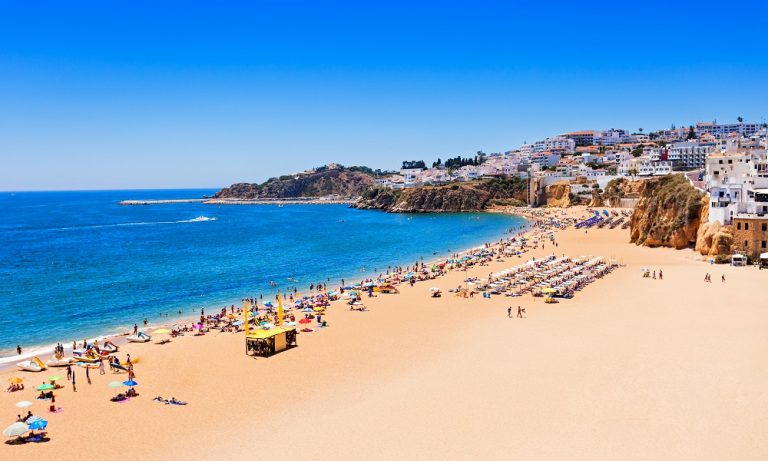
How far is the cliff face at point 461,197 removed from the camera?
108 m

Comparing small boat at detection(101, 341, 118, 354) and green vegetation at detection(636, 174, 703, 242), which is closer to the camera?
small boat at detection(101, 341, 118, 354)

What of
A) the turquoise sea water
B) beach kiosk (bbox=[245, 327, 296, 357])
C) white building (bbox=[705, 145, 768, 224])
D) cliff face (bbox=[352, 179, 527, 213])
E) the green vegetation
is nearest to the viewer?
beach kiosk (bbox=[245, 327, 296, 357])

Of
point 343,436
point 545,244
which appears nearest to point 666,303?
point 343,436

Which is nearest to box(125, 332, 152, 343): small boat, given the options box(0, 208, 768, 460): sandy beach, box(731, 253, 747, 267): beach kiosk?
box(0, 208, 768, 460): sandy beach

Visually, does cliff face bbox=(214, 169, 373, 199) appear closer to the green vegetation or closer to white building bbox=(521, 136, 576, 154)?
white building bbox=(521, 136, 576, 154)

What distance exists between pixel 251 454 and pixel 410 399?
4.62 m

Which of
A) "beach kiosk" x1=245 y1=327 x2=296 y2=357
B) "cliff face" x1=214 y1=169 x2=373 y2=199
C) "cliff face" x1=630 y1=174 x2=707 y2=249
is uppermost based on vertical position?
"cliff face" x1=214 y1=169 x2=373 y2=199

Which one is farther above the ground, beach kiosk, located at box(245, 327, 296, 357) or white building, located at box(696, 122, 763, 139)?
white building, located at box(696, 122, 763, 139)

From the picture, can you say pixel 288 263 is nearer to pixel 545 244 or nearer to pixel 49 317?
pixel 49 317

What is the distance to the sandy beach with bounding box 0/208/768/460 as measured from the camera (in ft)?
41.8

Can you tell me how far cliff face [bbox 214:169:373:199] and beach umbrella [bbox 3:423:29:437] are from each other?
16903 cm

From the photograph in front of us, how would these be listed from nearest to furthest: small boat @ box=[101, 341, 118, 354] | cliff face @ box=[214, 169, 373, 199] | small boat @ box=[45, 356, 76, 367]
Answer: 1. small boat @ box=[45, 356, 76, 367]
2. small boat @ box=[101, 341, 118, 354]
3. cliff face @ box=[214, 169, 373, 199]

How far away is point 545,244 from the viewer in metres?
50.8

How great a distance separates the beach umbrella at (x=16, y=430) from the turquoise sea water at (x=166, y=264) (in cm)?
1076
